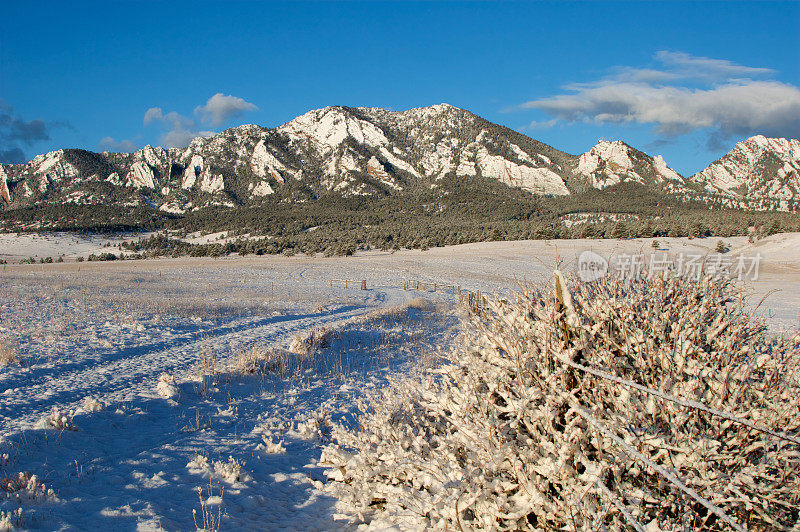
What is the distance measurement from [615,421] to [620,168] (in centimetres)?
15027

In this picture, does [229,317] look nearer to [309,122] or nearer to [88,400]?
[88,400]

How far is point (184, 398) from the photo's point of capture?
7.56 metres

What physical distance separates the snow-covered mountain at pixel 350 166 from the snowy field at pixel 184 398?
117139mm

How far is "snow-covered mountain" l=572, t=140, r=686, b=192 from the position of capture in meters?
126

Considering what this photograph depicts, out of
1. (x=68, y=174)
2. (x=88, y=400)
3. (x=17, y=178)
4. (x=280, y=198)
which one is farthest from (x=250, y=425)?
(x=17, y=178)

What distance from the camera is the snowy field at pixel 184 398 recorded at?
427cm

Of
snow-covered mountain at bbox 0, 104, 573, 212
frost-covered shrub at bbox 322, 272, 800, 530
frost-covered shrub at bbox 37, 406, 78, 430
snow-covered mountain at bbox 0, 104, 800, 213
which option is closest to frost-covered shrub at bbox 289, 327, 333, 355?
frost-covered shrub at bbox 37, 406, 78, 430

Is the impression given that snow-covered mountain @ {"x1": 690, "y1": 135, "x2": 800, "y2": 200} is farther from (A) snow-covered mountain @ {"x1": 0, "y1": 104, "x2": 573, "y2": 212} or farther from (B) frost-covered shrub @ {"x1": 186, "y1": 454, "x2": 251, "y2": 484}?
(B) frost-covered shrub @ {"x1": 186, "y1": 454, "x2": 251, "y2": 484}

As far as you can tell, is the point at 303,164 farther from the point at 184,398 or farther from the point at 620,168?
the point at 184,398

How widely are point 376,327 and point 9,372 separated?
30.2 ft

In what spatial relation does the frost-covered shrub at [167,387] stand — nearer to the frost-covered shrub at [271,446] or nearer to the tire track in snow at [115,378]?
the tire track in snow at [115,378]

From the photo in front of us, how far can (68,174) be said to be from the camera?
145750mm

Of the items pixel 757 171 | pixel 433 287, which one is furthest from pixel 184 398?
pixel 757 171

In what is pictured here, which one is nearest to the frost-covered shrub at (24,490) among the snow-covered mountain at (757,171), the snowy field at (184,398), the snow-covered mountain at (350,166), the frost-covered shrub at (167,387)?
the snowy field at (184,398)
